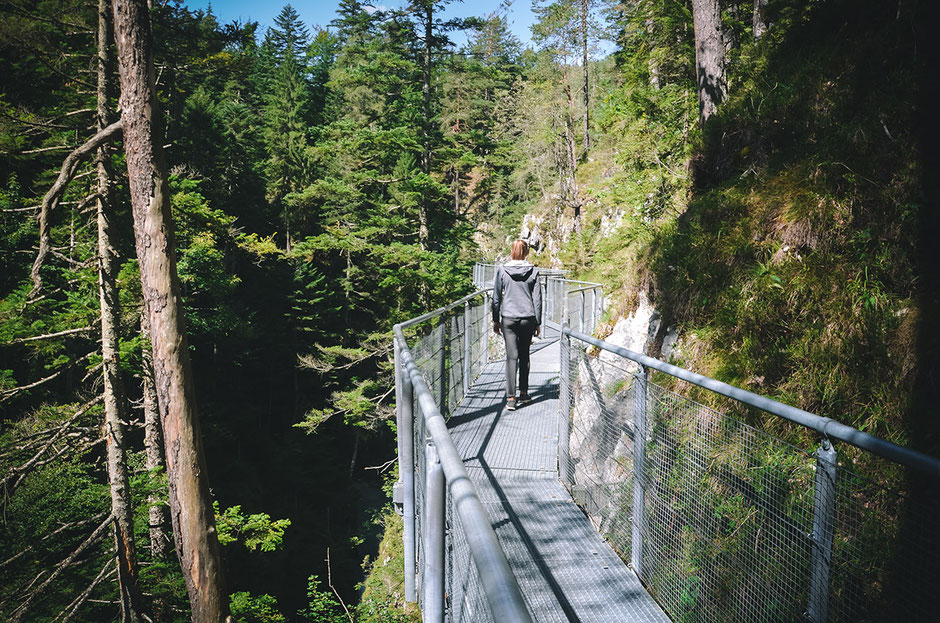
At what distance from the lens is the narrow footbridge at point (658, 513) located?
5.59 ft

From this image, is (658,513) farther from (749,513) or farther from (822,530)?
(822,530)

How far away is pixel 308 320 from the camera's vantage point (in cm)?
3194

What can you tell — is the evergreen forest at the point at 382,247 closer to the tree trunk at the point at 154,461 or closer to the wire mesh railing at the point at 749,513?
the tree trunk at the point at 154,461

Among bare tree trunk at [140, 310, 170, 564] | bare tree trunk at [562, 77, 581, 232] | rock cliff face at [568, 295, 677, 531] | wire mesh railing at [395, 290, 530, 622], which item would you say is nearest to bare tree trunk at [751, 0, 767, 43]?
rock cliff face at [568, 295, 677, 531]

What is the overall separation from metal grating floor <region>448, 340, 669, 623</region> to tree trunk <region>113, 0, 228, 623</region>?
375cm

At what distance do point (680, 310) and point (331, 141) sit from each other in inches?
799

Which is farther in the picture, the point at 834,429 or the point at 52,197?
the point at 52,197

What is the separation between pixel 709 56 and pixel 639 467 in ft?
20.9

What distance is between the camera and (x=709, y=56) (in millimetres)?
7137

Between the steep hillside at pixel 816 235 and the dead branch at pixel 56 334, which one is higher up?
the steep hillside at pixel 816 235

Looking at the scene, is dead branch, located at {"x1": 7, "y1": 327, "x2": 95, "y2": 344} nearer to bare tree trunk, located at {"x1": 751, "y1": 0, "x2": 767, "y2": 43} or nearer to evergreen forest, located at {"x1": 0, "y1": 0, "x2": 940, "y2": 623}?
evergreen forest, located at {"x1": 0, "y1": 0, "x2": 940, "y2": 623}

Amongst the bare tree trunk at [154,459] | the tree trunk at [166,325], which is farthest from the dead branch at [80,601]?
the bare tree trunk at [154,459]

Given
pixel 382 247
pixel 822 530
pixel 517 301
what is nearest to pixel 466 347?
pixel 517 301

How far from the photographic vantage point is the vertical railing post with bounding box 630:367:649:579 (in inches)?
134
